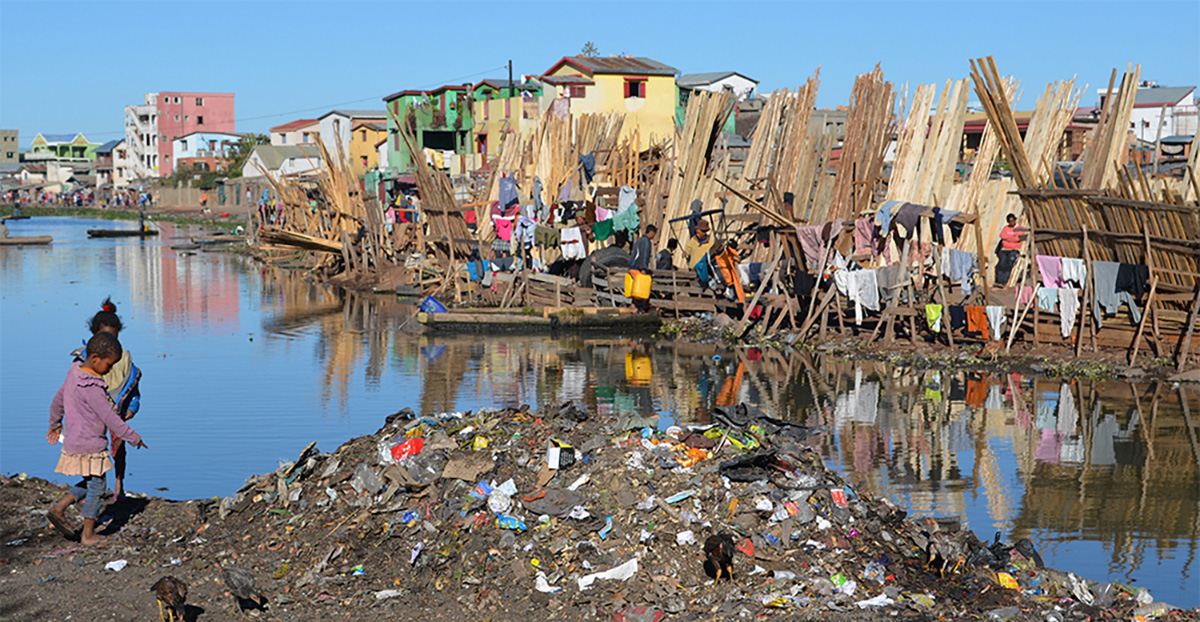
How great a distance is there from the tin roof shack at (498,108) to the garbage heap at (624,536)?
35.4 m

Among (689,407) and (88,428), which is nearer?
(88,428)

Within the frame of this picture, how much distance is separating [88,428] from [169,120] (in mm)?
116838

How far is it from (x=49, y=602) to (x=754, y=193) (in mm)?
17887

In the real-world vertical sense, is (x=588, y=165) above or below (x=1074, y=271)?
above

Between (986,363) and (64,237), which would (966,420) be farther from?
(64,237)

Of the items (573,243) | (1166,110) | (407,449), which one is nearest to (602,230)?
(573,243)

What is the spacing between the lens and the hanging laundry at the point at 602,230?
2369 centimetres

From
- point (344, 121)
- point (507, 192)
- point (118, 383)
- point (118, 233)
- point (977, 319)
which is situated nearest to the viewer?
point (118, 383)

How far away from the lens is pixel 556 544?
7395 millimetres

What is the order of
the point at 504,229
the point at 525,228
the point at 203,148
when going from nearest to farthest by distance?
1. the point at 525,228
2. the point at 504,229
3. the point at 203,148

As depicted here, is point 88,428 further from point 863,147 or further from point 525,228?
point 525,228

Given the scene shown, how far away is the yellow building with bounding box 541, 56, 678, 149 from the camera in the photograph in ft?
160

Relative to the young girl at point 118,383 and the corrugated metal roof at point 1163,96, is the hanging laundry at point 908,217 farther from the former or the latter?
the corrugated metal roof at point 1163,96

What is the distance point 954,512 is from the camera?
9375 mm
